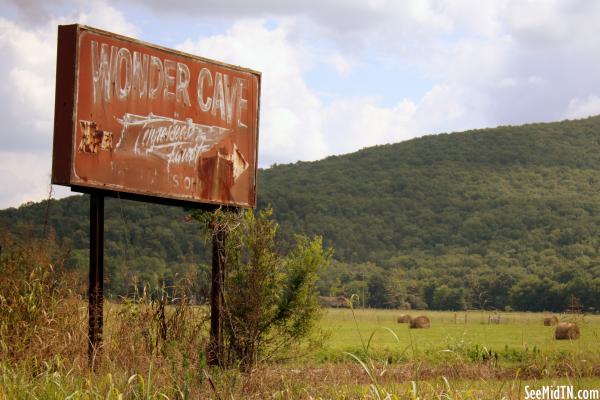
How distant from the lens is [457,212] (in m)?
107

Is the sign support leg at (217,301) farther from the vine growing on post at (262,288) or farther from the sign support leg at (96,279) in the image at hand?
the sign support leg at (96,279)

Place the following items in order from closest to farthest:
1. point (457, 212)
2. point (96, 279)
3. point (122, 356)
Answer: point (122, 356) < point (96, 279) < point (457, 212)

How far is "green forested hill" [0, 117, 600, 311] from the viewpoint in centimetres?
6750

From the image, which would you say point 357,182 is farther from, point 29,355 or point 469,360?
point 29,355

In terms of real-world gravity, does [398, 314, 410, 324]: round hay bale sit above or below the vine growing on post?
below

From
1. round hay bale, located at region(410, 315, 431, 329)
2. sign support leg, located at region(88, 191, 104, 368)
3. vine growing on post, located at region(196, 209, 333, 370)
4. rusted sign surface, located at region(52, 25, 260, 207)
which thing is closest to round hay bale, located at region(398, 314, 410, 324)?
round hay bale, located at region(410, 315, 431, 329)

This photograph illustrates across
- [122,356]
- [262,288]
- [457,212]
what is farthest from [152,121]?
[457,212]

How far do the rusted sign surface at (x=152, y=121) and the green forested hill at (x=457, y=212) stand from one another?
136 ft

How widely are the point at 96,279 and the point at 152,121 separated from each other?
2.38 meters

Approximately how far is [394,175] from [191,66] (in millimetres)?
108724

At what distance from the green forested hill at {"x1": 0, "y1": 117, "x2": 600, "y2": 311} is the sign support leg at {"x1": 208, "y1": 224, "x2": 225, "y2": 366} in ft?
136

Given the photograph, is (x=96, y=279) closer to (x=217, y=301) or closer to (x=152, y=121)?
(x=217, y=301)

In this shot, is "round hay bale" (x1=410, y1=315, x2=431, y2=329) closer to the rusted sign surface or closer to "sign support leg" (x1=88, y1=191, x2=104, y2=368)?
the rusted sign surface

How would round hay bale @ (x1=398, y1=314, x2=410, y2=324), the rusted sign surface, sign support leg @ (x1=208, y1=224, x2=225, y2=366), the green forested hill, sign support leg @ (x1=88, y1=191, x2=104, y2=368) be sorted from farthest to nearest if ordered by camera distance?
the green forested hill → round hay bale @ (x1=398, y1=314, x2=410, y2=324) → sign support leg @ (x1=208, y1=224, x2=225, y2=366) → the rusted sign surface → sign support leg @ (x1=88, y1=191, x2=104, y2=368)
